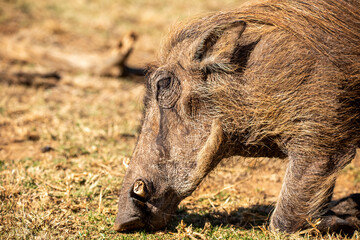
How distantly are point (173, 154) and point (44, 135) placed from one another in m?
2.25

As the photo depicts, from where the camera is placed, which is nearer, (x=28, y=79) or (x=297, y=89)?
(x=297, y=89)

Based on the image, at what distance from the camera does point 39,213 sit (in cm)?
279

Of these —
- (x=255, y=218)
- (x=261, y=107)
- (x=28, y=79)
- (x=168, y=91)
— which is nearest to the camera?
(x=261, y=107)

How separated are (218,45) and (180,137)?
27.7 inches

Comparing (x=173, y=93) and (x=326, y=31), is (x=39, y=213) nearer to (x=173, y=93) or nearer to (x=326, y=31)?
(x=173, y=93)

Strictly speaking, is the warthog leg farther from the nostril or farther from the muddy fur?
the nostril

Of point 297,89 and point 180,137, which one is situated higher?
point 297,89

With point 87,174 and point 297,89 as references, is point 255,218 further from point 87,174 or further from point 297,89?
point 87,174

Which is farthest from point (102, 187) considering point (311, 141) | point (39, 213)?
point (311, 141)

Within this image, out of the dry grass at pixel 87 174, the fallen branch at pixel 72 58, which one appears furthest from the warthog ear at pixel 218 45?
the fallen branch at pixel 72 58

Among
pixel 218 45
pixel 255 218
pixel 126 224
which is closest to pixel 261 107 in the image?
pixel 218 45

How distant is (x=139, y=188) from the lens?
2.62 m

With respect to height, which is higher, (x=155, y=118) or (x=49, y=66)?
(x=155, y=118)

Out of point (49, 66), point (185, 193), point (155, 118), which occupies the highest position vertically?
point (155, 118)
